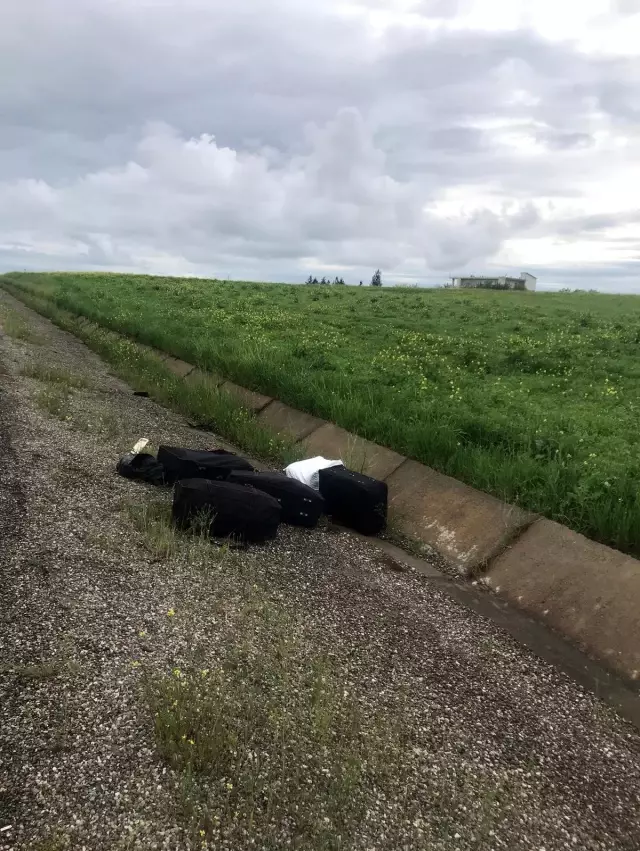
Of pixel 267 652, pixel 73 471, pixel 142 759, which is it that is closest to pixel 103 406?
pixel 73 471

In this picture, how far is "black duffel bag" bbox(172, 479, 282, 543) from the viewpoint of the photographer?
752cm

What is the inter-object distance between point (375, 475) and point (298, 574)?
3.43m

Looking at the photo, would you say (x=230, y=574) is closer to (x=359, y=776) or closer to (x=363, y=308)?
(x=359, y=776)

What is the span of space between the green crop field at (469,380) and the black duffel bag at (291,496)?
7.49 feet

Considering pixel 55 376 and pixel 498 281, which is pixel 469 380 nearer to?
pixel 55 376

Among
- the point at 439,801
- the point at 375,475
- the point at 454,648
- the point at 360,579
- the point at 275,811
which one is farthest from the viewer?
the point at 375,475

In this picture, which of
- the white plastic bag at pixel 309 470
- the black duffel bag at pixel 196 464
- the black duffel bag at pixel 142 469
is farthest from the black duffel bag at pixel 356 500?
the black duffel bag at pixel 142 469

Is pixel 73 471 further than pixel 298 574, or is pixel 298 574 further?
pixel 73 471

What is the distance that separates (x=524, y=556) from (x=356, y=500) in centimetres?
218

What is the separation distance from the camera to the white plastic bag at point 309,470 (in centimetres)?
930

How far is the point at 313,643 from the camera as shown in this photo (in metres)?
5.77

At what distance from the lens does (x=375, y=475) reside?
10.3 m

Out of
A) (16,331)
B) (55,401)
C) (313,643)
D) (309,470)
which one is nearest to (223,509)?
(309,470)

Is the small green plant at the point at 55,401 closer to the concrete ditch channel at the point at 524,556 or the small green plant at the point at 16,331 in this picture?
the concrete ditch channel at the point at 524,556
